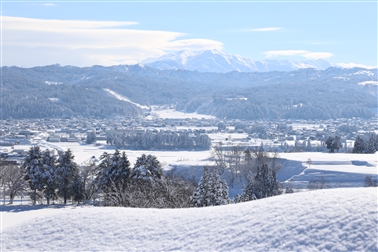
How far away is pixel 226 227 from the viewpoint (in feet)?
30.1

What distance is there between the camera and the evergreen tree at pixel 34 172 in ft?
83.6

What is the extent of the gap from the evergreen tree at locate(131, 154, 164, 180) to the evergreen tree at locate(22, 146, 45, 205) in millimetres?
7382

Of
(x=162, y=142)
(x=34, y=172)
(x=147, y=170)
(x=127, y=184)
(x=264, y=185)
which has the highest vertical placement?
(x=147, y=170)

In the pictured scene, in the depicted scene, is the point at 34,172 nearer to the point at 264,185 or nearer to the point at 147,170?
the point at 147,170

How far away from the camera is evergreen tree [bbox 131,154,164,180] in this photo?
20047 mm

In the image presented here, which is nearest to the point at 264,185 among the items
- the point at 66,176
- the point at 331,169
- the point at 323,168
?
the point at 66,176

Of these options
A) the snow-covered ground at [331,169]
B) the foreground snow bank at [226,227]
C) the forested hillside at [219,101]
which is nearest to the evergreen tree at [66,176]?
the foreground snow bank at [226,227]

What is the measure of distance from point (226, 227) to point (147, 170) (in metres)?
11.4

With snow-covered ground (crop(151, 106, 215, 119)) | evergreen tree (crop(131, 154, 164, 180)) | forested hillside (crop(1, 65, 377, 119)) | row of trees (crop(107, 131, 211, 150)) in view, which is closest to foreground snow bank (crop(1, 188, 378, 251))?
evergreen tree (crop(131, 154, 164, 180))

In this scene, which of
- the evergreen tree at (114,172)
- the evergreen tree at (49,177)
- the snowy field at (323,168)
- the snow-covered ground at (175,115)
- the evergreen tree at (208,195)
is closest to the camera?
the evergreen tree at (208,195)

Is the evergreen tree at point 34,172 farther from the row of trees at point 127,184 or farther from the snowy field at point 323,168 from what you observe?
the snowy field at point 323,168

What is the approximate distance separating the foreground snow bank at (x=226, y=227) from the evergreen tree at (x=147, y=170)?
361 inches

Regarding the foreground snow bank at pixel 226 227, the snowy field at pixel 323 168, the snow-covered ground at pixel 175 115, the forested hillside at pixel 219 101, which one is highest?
the forested hillside at pixel 219 101

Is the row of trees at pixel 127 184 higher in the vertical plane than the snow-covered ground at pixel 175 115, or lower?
lower
